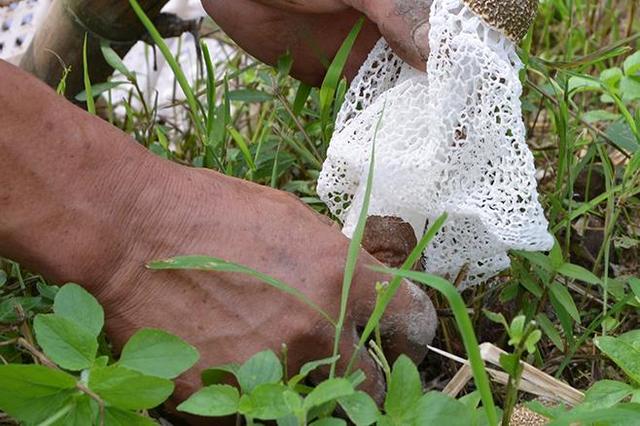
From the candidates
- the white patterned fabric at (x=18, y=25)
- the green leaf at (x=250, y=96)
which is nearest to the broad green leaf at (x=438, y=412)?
the green leaf at (x=250, y=96)

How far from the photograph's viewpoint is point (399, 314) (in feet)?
3.54

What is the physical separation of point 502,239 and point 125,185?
415mm

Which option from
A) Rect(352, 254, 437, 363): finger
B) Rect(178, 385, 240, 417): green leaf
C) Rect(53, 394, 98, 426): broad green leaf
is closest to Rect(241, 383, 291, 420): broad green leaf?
Rect(178, 385, 240, 417): green leaf

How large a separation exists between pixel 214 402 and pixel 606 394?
0.37 meters

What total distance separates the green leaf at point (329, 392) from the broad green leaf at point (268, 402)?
0.03m

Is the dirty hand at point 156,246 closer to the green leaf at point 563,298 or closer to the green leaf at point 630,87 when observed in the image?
the green leaf at point 563,298

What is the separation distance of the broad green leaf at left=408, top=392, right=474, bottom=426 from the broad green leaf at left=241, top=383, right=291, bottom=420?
11 cm

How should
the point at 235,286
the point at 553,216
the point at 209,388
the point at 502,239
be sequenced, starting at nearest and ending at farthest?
the point at 209,388, the point at 235,286, the point at 502,239, the point at 553,216

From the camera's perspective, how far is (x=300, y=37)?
4.67 ft

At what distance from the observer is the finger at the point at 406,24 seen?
1.14 metres

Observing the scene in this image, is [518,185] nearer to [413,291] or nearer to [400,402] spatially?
[413,291]

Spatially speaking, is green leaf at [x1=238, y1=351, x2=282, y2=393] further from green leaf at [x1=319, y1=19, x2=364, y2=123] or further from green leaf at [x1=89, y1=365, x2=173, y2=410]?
green leaf at [x1=319, y1=19, x2=364, y2=123]

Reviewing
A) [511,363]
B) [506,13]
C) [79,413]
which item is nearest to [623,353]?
[511,363]

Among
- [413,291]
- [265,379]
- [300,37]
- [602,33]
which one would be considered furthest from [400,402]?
[602,33]
